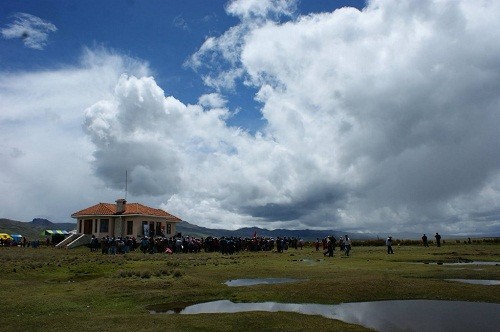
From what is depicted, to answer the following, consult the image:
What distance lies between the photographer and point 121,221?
229 feet

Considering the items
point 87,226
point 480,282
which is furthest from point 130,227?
point 480,282

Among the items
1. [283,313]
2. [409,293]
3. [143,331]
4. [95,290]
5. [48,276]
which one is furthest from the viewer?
[48,276]

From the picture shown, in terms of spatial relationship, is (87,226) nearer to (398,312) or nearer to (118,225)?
(118,225)

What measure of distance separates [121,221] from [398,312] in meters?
59.6

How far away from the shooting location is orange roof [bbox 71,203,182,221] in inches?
2778

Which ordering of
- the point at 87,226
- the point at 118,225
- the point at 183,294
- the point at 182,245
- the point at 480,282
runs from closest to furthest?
the point at 183,294 → the point at 480,282 → the point at 182,245 → the point at 118,225 → the point at 87,226

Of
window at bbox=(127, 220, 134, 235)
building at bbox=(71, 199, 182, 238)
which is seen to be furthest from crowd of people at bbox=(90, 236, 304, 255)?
building at bbox=(71, 199, 182, 238)

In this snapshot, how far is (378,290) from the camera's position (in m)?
20.9

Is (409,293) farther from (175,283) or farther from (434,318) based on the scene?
(175,283)

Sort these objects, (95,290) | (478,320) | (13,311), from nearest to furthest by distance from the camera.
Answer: (478,320)
(13,311)
(95,290)

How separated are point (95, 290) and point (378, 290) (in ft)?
47.2

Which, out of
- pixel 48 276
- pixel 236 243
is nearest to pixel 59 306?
pixel 48 276

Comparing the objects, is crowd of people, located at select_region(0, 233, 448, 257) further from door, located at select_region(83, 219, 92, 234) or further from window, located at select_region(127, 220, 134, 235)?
door, located at select_region(83, 219, 92, 234)

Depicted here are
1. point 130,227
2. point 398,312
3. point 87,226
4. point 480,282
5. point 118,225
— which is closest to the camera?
point 398,312
